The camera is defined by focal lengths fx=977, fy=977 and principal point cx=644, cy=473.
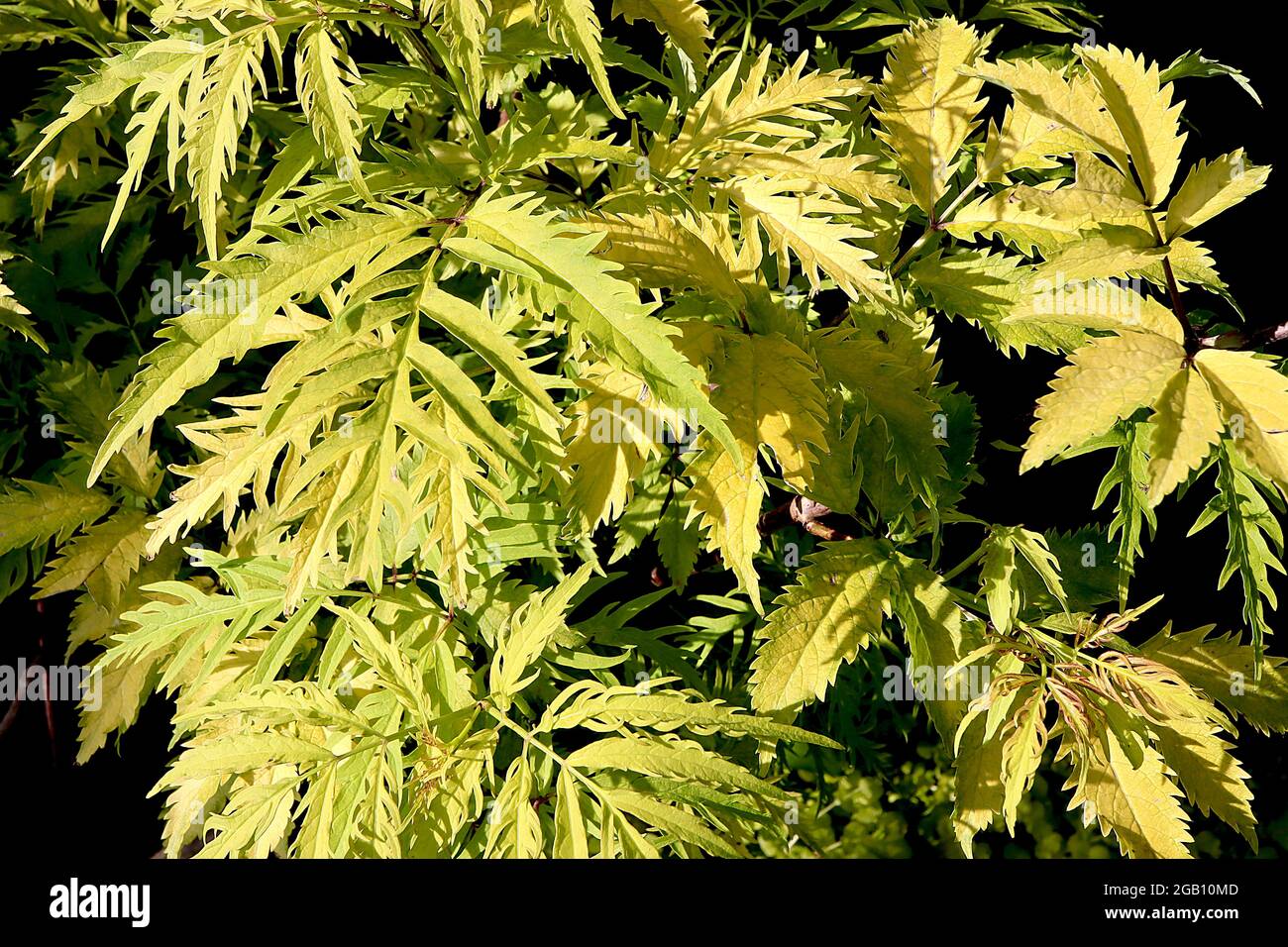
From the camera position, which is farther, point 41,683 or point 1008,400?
point 1008,400

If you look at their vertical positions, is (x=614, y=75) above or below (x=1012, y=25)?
below

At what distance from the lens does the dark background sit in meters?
1.83

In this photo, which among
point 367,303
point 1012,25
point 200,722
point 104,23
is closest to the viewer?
point 367,303

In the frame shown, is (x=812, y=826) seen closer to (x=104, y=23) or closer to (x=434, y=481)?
(x=434, y=481)

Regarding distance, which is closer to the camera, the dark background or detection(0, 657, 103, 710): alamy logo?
detection(0, 657, 103, 710): alamy logo

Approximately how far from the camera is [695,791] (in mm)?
1086

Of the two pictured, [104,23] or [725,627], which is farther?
[725,627]

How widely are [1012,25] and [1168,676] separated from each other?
140 cm

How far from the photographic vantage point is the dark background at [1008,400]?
183 centimetres

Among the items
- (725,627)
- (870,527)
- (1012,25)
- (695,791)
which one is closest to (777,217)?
(870,527)

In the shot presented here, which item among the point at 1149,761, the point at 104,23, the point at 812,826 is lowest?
the point at 812,826

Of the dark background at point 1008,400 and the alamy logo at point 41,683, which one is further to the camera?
the dark background at point 1008,400

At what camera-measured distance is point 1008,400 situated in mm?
1886

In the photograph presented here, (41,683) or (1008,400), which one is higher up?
(1008,400)
